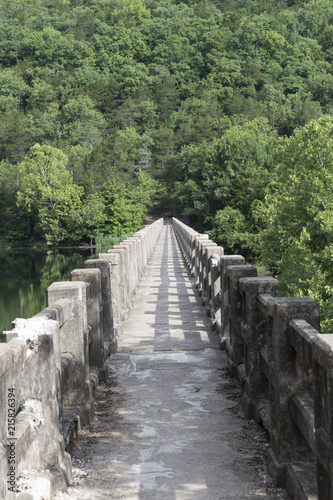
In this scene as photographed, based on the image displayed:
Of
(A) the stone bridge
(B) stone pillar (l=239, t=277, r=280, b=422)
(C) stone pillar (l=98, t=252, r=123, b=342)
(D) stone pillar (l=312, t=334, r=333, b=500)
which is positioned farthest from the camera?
(C) stone pillar (l=98, t=252, r=123, b=342)

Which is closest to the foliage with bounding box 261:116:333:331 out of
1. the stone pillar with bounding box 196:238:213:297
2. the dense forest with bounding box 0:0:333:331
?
the dense forest with bounding box 0:0:333:331

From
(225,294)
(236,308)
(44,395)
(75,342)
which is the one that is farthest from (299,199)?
(44,395)

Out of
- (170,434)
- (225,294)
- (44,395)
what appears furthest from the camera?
(225,294)

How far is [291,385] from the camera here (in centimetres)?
423

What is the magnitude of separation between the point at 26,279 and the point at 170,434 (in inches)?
1689

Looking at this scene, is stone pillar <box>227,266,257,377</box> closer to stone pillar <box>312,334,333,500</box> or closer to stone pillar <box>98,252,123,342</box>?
stone pillar <box>98,252,123,342</box>

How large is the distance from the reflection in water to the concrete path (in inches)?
807

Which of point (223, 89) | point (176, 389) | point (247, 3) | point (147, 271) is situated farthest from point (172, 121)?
point (176, 389)

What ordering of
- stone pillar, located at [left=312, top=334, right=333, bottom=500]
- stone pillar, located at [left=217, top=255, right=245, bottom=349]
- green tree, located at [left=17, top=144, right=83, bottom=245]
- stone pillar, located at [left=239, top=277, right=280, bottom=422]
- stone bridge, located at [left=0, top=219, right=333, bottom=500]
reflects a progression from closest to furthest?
stone pillar, located at [left=312, top=334, right=333, bottom=500], stone bridge, located at [left=0, top=219, right=333, bottom=500], stone pillar, located at [left=239, top=277, right=280, bottom=422], stone pillar, located at [left=217, top=255, right=245, bottom=349], green tree, located at [left=17, top=144, right=83, bottom=245]

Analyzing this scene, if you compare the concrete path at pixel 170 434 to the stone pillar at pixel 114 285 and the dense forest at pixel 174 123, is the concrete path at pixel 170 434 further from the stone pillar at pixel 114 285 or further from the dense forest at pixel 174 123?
the dense forest at pixel 174 123

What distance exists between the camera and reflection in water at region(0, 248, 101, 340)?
33.8 meters

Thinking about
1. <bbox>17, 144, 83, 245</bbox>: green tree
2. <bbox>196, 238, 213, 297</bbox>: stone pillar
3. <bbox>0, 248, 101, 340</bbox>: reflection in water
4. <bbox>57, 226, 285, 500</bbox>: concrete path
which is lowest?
<bbox>0, 248, 101, 340</bbox>: reflection in water

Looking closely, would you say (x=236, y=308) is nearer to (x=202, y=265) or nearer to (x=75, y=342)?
(x=75, y=342)

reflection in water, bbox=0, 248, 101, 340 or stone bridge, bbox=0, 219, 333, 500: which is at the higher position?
stone bridge, bbox=0, 219, 333, 500
